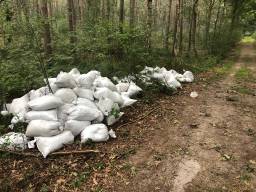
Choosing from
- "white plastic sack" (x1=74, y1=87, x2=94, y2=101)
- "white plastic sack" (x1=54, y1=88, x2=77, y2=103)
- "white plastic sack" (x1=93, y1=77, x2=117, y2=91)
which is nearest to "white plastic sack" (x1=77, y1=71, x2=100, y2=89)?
"white plastic sack" (x1=93, y1=77, x2=117, y2=91)

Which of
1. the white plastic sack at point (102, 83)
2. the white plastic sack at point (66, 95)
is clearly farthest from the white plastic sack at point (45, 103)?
the white plastic sack at point (102, 83)

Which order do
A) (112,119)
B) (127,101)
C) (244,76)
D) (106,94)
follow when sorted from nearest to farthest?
(112,119)
(106,94)
(127,101)
(244,76)

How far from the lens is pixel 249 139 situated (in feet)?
20.5

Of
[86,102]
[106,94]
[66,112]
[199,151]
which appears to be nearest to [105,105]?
[106,94]

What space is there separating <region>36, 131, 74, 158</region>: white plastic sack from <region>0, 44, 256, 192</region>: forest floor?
0.16 meters

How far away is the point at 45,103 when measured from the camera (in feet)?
19.4

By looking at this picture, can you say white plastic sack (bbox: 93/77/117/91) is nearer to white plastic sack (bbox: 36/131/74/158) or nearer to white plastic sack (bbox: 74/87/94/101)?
white plastic sack (bbox: 74/87/94/101)

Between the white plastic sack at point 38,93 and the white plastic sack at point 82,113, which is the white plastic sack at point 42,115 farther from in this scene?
the white plastic sack at point 38,93

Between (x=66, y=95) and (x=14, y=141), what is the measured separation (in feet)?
4.72

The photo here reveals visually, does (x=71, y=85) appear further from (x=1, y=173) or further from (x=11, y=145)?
A: (x=1, y=173)

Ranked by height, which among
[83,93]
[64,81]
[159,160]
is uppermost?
[64,81]

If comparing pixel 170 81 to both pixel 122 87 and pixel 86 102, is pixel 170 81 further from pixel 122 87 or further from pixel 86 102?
pixel 86 102

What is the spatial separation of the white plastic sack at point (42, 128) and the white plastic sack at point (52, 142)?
0.10 metres

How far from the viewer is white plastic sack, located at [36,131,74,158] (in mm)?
5320
